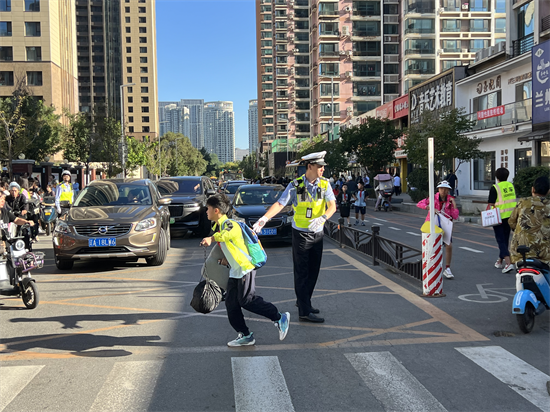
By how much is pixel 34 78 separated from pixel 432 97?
131ft

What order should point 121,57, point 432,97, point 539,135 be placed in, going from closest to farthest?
point 539,135, point 432,97, point 121,57

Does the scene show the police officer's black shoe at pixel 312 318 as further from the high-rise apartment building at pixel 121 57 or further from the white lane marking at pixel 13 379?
the high-rise apartment building at pixel 121 57

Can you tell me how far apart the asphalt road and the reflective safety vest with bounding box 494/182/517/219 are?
148 cm

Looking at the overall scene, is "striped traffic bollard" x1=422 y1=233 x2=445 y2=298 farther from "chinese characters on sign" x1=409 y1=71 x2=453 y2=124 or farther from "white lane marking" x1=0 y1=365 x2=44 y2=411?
"chinese characters on sign" x1=409 y1=71 x2=453 y2=124

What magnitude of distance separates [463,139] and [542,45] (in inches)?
209

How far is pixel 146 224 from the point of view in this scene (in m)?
10.4

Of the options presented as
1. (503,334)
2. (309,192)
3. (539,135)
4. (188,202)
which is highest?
(539,135)

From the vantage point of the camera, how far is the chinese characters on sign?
3934 centimetres

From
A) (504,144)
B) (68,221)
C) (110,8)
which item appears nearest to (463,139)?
(504,144)

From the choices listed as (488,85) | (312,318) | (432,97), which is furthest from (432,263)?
(432,97)

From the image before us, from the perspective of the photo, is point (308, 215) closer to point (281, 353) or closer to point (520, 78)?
point (281, 353)

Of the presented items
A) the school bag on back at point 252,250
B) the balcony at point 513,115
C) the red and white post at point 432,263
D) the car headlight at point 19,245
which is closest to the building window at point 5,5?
the balcony at point 513,115

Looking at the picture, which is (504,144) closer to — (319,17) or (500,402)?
(500,402)

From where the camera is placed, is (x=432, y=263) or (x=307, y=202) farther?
(x=432, y=263)
